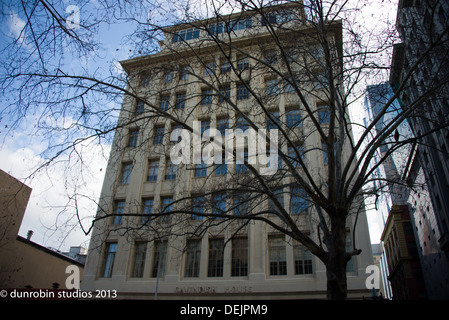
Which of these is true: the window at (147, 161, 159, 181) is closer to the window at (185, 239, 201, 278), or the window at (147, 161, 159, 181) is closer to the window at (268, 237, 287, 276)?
the window at (185, 239, 201, 278)

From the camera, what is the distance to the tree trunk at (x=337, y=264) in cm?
597

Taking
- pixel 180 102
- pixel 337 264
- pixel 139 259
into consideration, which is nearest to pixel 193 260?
pixel 139 259

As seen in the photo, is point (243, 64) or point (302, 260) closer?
point (243, 64)

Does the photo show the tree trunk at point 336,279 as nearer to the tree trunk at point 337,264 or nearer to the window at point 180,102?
the tree trunk at point 337,264

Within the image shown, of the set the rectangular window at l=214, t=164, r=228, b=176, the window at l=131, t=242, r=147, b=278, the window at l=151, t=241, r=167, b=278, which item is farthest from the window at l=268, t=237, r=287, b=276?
the window at l=131, t=242, r=147, b=278

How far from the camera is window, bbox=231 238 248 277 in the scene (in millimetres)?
19672

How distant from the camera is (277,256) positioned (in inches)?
772

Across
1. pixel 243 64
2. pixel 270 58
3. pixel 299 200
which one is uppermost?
pixel 243 64

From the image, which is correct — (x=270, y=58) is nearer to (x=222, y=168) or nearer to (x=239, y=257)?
(x=222, y=168)

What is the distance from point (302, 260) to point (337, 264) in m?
13.8
